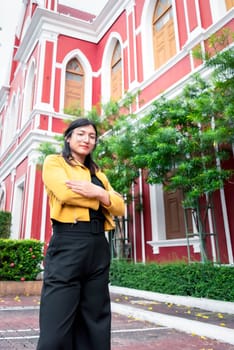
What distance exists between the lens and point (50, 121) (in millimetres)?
11898

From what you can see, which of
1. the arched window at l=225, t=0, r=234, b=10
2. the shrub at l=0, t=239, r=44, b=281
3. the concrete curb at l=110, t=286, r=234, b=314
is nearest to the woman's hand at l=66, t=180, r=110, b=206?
the concrete curb at l=110, t=286, r=234, b=314

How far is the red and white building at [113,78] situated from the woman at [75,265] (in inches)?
196

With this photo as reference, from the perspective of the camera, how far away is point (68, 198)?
5.11 ft

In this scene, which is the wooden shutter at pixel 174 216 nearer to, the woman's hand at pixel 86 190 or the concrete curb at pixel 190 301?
the concrete curb at pixel 190 301

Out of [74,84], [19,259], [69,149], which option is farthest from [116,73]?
[69,149]

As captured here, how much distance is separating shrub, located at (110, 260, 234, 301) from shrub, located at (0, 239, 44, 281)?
2.08 meters

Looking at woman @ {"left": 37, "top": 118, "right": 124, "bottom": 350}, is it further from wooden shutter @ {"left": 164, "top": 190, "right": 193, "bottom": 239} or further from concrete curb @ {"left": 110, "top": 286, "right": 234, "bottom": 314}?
wooden shutter @ {"left": 164, "top": 190, "right": 193, "bottom": 239}

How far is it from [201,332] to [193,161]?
2.94 m

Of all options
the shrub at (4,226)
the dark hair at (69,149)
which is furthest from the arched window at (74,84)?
the dark hair at (69,149)

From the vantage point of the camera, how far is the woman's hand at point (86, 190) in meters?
1.58

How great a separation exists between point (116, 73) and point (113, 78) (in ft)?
0.88

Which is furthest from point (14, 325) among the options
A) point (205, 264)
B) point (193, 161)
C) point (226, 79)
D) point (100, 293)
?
point (226, 79)

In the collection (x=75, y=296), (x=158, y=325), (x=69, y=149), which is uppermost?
(x=69, y=149)

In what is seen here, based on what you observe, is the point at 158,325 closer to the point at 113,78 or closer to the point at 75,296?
the point at 75,296
